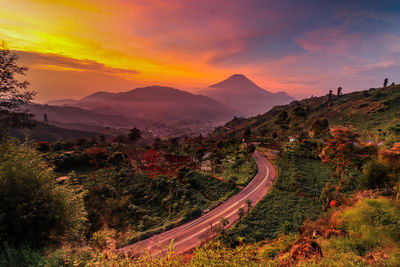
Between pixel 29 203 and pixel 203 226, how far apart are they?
1862 centimetres

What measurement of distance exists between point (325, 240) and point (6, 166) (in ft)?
75.3

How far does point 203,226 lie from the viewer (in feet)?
74.9

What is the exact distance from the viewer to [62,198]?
12914 millimetres

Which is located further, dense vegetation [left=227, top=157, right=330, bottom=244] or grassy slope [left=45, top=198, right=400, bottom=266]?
dense vegetation [left=227, top=157, right=330, bottom=244]

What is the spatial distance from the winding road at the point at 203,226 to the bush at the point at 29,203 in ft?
18.9

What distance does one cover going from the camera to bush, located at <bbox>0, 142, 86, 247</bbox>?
1025cm

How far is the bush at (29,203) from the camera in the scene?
33.6 feet

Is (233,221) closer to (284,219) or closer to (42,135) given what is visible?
(284,219)

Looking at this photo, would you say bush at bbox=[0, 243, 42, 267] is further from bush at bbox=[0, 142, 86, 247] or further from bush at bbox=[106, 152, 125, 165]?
bush at bbox=[106, 152, 125, 165]

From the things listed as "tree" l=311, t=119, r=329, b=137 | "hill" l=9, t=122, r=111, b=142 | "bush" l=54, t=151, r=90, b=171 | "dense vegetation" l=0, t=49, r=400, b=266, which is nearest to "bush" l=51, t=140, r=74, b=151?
"dense vegetation" l=0, t=49, r=400, b=266

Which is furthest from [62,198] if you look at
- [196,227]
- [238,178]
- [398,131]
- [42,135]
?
[42,135]

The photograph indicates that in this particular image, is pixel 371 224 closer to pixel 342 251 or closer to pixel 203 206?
pixel 342 251

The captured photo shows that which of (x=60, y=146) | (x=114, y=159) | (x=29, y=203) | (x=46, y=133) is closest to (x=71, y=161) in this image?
(x=114, y=159)

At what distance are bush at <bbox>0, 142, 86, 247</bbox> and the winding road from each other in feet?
18.9
